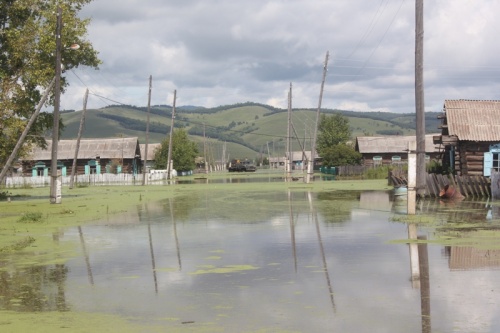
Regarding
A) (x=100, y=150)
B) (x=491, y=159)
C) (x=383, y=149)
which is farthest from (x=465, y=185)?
(x=100, y=150)

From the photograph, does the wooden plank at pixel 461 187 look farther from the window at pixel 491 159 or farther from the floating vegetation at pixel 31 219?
the floating vegetation at pixel 31 219

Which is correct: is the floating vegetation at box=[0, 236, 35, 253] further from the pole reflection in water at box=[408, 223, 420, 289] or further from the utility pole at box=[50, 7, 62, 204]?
the utility pole at box=[50, 7, 62, 204]

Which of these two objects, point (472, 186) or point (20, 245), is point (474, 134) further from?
point (20, 245)

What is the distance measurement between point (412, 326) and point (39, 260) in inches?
347

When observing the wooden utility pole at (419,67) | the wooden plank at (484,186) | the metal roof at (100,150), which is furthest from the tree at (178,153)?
the wooden plank at (484,186)

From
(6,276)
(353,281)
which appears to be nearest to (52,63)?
(6,276)

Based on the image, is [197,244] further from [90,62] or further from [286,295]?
[90,62]

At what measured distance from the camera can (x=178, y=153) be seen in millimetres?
103312

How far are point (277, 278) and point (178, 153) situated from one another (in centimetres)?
9280

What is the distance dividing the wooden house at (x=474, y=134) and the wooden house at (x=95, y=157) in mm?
55783

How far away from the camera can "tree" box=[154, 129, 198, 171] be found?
10269 cm

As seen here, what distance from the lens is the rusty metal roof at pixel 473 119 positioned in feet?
137

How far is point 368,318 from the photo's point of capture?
8.32 meters

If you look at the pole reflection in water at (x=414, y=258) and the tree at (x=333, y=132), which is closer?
the pole reflection in water at (x=414, y=258)
